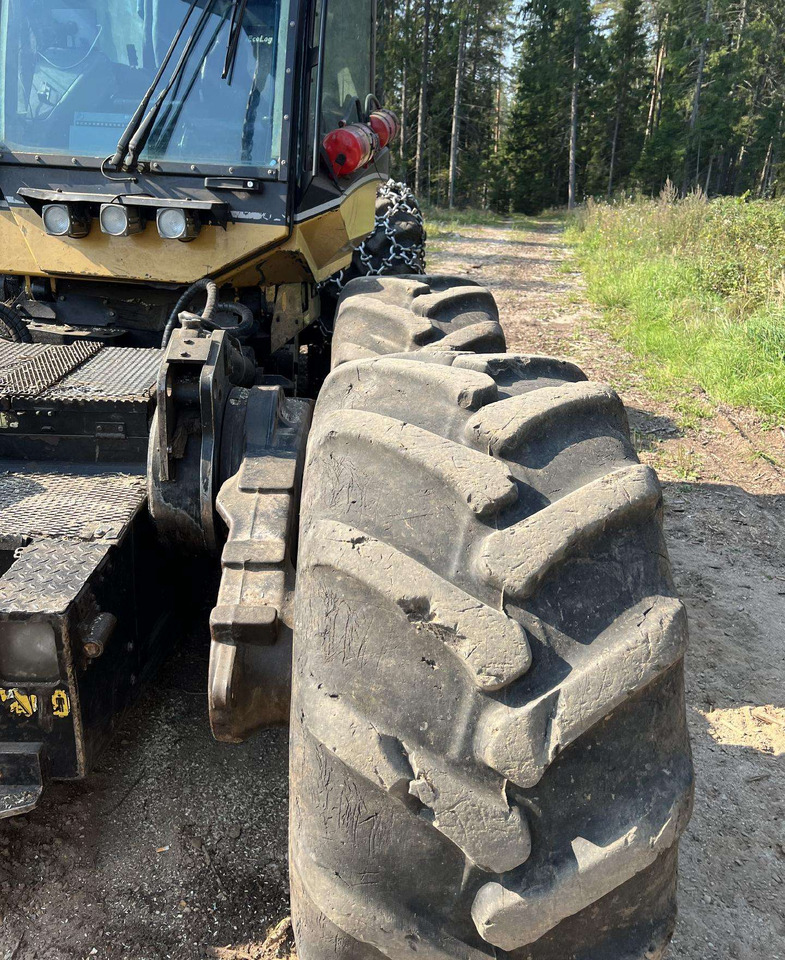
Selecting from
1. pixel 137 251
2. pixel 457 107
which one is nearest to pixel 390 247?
pixel 137 251

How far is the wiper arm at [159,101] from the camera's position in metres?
2.45

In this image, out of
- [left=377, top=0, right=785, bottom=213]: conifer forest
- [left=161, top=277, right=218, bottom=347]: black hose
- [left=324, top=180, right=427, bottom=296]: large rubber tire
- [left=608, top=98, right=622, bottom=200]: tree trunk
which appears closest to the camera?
[left=161, top=277, right=218, bottom=347]: black hose

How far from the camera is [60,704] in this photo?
154cm

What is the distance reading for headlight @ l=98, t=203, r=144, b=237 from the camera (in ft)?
7.84

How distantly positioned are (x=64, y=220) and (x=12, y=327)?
39cm

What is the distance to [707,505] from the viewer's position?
14.4 feet

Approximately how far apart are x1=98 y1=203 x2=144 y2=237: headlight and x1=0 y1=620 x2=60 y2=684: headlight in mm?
Answer: 1371

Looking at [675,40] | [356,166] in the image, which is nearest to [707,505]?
[356,166]

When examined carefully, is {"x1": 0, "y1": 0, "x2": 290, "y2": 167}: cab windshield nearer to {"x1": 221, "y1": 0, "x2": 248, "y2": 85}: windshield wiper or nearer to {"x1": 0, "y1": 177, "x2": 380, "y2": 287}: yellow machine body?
{"x1": 221, "y1": 0, "x2": 248, "y2": 85}: windshield wiper

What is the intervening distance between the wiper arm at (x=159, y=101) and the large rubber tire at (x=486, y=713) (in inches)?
63.3

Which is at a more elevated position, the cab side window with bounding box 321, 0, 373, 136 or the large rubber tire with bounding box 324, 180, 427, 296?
the cab side window with bounding box 321, 0, 373, 136

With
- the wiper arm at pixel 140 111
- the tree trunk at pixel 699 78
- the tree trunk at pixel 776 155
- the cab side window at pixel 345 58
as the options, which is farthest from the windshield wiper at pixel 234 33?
the tree trunk at pixel 776 155

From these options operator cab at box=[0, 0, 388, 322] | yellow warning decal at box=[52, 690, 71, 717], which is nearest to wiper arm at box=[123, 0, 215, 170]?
operator cab at box=[0, 0, 388, 322]

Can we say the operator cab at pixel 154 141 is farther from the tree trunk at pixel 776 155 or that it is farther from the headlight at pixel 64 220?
the tree trunk at pixel 776 155
